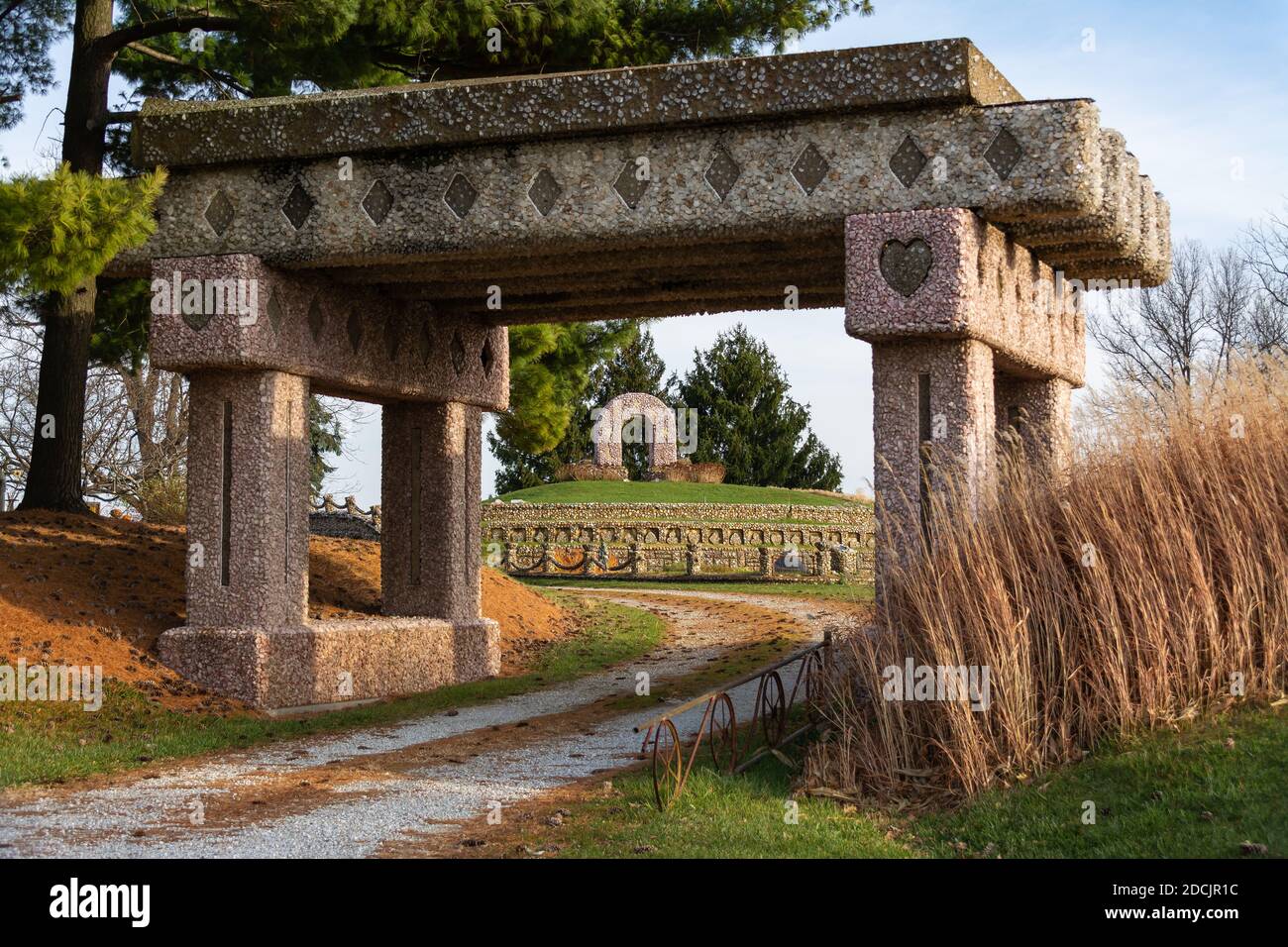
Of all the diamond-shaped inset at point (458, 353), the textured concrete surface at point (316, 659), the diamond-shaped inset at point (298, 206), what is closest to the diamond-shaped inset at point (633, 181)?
the diamond-shaped inset at point (298, 206)

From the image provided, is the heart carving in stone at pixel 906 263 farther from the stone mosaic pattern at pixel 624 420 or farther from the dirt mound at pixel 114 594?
the stone mosaic pattern at pixel 624 420

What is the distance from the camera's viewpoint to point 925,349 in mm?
9648

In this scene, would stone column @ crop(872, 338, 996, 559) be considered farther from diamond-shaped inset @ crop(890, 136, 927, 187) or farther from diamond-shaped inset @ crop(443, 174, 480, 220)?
diamond-shaped inset @ crop(443, 174, 480, 220)

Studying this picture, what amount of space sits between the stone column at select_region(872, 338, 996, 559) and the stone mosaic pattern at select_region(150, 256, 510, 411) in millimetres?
5109

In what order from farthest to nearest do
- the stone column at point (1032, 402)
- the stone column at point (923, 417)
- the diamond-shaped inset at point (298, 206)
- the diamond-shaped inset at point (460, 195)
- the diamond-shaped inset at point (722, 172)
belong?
the stone column at point (1032, 402), the diamond-shaped inset at point (298, 206), the diamond-shaped inset at point (460, 195), the diamond-shaped inset at point (722, 172), the stone column at point (923, 417)

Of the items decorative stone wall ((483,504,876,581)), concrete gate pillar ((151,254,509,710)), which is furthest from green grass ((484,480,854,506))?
concrete gate pillar ((151,254,509,710))

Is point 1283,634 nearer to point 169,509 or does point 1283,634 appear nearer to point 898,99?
point 898,99

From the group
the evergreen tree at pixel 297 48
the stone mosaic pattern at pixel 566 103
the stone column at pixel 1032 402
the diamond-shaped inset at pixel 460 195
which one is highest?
the evergreen tree at pixel 297 48

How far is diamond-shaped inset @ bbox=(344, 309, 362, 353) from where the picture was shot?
41.5 feet

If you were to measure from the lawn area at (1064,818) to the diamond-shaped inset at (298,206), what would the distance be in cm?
589

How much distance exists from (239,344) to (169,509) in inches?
374

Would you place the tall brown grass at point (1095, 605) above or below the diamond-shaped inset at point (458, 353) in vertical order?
below

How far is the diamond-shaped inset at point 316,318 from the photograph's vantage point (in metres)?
12.1

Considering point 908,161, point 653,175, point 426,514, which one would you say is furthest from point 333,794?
point 426,514
